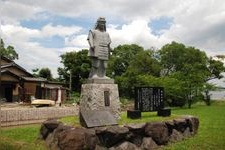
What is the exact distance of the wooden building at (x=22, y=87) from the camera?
34562mm

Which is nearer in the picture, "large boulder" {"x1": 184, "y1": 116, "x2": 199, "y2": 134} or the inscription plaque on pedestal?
the inscription plaque on pedestal

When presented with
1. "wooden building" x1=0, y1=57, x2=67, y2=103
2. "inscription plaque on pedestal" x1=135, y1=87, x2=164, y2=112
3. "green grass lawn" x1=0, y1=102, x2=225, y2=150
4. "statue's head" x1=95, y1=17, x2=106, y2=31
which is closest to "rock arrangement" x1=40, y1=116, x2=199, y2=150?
"green grass lawn" x1=0, y1=102, x2=225, y2=150

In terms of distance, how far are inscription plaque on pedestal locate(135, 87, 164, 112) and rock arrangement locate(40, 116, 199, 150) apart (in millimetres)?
1216

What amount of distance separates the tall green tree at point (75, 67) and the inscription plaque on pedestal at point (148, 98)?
114 ft

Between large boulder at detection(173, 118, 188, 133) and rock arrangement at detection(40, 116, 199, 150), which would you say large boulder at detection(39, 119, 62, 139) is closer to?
rock arrangement at detection(40, 116, 199, 150)

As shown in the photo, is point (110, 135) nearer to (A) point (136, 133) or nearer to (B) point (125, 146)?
(B) point (125, 146)

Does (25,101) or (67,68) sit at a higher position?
(67,68)

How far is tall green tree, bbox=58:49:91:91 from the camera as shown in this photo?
159ft

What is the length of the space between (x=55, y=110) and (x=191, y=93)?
1727 centimetres

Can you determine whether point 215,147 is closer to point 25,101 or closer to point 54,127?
point 54,127

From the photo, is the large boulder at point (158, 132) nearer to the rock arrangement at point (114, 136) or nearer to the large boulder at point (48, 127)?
the rock arrangement at point (114, 136)

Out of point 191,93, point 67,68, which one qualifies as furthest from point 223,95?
point 67,68

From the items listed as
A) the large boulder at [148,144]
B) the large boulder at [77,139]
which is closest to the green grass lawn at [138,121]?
the large boulder at [148,144]

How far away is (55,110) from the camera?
838 inches
